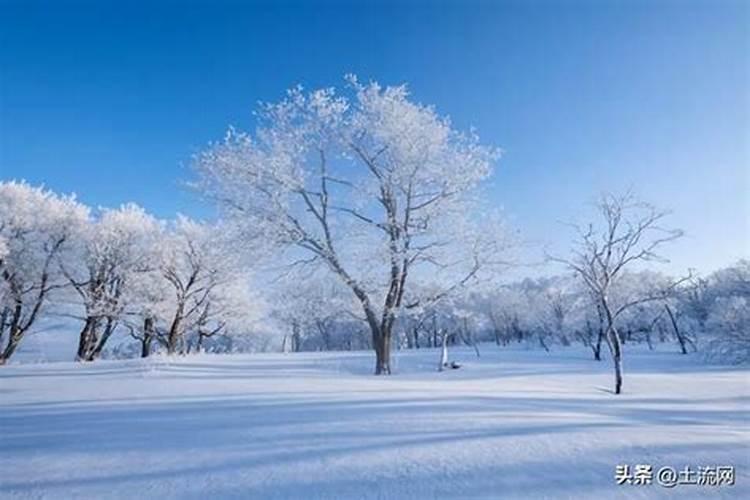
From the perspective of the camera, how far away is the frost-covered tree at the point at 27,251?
2481 centimetres

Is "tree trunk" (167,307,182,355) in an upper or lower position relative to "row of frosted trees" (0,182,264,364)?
lower

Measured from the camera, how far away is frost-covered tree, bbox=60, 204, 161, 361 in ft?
91.1

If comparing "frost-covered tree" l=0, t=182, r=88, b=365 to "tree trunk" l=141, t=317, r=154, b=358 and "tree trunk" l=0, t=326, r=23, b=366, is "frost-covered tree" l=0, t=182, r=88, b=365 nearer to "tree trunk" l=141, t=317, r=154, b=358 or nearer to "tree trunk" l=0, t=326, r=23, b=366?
"tree trunk" l=0, t=326, r=23, b=366

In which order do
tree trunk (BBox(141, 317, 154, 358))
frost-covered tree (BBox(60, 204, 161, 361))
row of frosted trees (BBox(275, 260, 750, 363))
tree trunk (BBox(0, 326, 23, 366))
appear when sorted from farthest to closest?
tree trunk (BBox(141, 317, 154, 358)), frost-covered tree (BBox(60, 204, 161, 361)), tree trunk (BBox(0, 326, 23, 366)), row of frosted trees (BBox(275, 260, 750, 363))

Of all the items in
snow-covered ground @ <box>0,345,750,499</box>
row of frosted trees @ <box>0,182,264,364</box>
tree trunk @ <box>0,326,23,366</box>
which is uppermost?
row of frosted trees @ <box>0,182,264,364</box>

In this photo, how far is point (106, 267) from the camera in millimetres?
28922

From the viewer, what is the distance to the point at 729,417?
828cm

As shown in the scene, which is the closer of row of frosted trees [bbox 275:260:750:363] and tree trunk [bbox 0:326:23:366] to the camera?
row of frosted trees [bbox 275:260:750:363]

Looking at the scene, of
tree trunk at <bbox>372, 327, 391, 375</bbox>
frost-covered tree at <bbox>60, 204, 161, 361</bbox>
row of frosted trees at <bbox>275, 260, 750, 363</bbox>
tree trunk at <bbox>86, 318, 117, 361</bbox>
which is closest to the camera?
→ tree trunk at <bbox>372, 327, 391, 375</bbox>

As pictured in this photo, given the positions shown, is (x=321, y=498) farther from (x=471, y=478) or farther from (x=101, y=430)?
(x=101, y=430)

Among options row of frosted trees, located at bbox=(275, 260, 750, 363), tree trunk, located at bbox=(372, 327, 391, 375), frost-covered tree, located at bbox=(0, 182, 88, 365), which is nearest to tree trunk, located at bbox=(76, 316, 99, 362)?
frost-covered tree, located at bbox=(0, 182, 88, 365)

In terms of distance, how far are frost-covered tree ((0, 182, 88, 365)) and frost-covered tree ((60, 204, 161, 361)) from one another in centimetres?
88

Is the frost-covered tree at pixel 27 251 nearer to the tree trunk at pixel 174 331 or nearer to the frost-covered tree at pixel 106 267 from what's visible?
the frost-covered tree at pixel 106 267

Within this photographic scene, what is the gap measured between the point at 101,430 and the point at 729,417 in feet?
34.1
